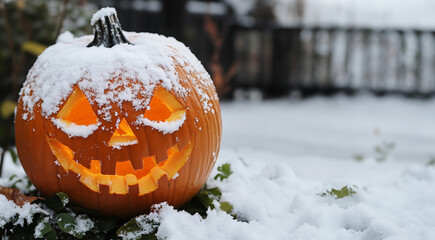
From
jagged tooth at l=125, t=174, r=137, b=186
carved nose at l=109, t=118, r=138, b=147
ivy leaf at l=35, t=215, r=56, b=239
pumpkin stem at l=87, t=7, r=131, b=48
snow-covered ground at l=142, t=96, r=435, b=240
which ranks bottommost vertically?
Result: snow-covered ground at l=142, t=96, r=435, b=240

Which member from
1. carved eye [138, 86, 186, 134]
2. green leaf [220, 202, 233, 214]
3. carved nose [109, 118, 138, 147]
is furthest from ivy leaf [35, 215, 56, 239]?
green leaf [220, 202, 233, 214]

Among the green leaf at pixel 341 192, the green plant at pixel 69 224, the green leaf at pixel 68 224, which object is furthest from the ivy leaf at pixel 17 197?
the green leaf at pixel 341 192

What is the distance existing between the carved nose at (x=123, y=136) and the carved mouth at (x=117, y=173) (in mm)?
71

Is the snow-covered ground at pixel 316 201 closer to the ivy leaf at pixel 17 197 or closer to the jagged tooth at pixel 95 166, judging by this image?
the jagged tooth at pixel 95 166

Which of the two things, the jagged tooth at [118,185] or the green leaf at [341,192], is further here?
the green leaf at [341,192]

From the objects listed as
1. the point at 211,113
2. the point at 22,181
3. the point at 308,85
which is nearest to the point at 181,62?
the point at 211,113

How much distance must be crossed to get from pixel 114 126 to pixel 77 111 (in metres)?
0.17

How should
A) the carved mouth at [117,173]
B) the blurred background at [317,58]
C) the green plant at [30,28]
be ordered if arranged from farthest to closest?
the blurred background at [317,58] → the green plant at [30,28] → the carved mouth at [117,173]

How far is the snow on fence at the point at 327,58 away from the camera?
7.39 metres

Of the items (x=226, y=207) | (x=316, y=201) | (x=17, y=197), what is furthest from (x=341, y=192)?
(x=17, y=197)

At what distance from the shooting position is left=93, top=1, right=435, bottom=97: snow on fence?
739 cm

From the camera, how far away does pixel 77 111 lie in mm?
1496

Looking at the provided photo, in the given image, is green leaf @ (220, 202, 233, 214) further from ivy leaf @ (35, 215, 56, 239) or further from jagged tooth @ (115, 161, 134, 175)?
ivy leaf @ (35, 215, 56, 239)

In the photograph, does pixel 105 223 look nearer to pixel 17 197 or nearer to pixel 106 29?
pixel 17 197
